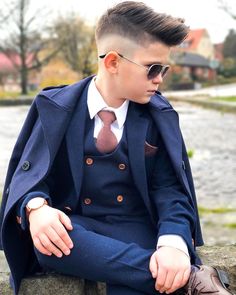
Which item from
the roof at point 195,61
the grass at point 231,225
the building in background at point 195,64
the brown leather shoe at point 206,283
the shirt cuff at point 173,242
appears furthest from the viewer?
the roof at point 195,61

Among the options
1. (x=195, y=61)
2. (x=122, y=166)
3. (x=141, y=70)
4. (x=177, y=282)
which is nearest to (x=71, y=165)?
(x=122, y=166)

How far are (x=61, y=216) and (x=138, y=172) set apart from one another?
1.06 ft

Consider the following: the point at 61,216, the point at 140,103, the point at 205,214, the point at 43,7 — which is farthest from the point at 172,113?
the point at 43,7

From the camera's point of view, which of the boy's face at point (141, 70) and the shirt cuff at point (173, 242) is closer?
the shirt cuff at point (173, 242)

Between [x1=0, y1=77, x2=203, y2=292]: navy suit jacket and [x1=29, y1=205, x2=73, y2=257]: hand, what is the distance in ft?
0.38

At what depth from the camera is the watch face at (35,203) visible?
55.7 inches

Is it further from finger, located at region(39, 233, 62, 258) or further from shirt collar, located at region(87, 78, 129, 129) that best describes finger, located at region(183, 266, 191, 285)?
shirt collar, located at region(87, 78, 129, 129)

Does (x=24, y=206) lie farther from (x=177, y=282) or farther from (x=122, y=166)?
(x=177, y=282)

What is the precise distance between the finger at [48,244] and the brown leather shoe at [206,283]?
0.38 metres

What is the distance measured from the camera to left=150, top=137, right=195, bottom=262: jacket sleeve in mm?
1495

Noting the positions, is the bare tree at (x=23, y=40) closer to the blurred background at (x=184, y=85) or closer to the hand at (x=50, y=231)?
the blurred background at (x=184, y=85)

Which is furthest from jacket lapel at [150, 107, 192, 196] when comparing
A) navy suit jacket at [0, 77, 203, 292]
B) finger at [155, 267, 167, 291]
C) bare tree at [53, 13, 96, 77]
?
bare tree at [53, 13, 96, 77]

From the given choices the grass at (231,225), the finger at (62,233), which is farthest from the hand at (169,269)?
the grass at (231,225)

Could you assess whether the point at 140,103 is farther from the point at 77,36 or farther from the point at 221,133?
the point at 77,36
